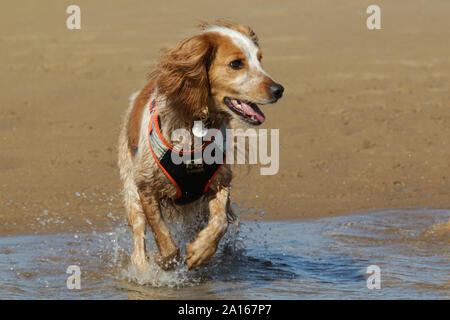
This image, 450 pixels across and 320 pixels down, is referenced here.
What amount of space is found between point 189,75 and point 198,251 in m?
1.07

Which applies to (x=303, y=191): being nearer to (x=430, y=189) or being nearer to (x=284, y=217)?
(x=284, y=217)

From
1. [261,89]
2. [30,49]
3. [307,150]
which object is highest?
[30,49]

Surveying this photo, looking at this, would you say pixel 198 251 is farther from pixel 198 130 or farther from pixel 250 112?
pixel 250 112

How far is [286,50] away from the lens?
14.9 metres

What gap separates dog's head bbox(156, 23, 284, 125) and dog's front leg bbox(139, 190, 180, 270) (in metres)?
0.70

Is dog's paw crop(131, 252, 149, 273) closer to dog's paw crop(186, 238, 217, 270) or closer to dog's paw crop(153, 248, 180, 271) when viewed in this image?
dog's paw crop(153, 248, 180, 271)

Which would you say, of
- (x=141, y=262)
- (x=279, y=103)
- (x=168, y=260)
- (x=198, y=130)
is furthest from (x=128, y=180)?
(x=279, y=103)

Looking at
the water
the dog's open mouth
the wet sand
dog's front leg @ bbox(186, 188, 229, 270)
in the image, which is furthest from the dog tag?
the wet sand

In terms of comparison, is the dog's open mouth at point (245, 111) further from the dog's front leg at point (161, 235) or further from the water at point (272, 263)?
the water at point (272, 263)

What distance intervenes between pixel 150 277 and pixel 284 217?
2.32 metres

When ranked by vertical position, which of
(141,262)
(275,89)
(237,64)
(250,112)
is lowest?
(141,262)

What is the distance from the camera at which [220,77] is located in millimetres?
5027

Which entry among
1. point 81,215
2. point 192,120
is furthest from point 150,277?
point 81,215

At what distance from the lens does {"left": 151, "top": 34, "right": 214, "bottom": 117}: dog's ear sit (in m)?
4.98
